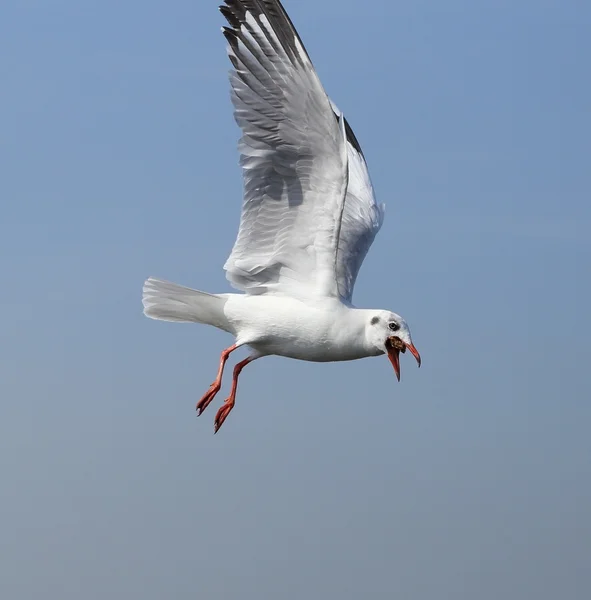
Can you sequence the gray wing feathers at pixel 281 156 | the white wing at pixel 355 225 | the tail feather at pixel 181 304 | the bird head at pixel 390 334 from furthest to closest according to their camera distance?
the white wing at pixel 355 225 < the tail feather at pixel 181 304 < the bird head at pixel 390 334 < the gray wing feathers at pixel 281 156

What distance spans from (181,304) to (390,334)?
6.66 feet

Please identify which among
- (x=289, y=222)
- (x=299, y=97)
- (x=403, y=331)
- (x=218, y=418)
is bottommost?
(x=218, y=418)

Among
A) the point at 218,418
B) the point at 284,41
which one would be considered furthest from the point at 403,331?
the point at 284,41

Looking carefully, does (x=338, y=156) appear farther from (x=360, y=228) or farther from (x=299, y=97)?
(x=360, y=228)

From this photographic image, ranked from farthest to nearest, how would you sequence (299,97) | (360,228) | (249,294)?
(360,228)
(249,294)
(299,97)

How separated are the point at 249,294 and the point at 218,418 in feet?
3.89

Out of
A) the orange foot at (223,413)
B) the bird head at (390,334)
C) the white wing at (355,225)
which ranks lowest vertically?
the orange foot at (223,413)

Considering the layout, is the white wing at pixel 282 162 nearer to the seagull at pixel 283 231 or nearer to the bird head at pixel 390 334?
the seagull at pixel 283 231

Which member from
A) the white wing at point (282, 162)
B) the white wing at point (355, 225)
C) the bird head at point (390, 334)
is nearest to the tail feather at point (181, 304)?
the white wing at point (282, 162)

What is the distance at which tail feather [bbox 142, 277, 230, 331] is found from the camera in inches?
519

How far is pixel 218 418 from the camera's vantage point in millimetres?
12992

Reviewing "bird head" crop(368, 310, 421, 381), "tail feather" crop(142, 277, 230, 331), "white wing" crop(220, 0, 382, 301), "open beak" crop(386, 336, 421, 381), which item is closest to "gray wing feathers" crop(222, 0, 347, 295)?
"white wing" crop(220, 0, 382, 301)

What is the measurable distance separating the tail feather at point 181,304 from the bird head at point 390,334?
4.54ft

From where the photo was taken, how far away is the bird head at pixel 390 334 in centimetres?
1281
